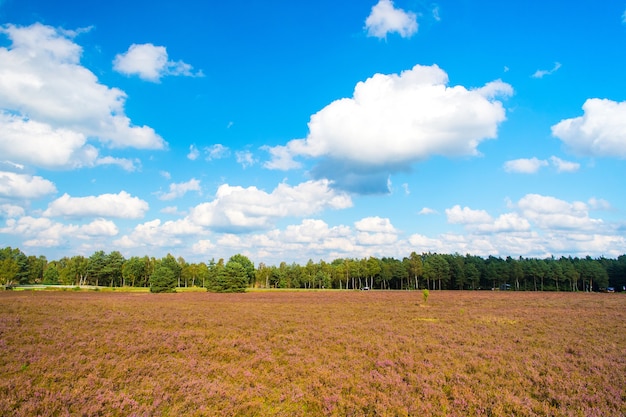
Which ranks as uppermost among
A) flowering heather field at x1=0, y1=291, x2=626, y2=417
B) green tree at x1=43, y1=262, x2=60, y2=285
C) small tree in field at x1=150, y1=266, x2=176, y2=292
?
flowering heather field at x1=0, y1=291, x2=626, y2=417

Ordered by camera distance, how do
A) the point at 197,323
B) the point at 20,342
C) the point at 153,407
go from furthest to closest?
the point at 197,323, the point at 20,342, the point at 153,407

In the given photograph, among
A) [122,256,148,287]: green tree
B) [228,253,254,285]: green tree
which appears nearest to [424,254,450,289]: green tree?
[228,253,254,285]: green tree

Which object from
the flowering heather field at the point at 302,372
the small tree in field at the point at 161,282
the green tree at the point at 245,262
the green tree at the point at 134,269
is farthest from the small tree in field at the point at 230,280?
the flowering heather field at the point at 302,372

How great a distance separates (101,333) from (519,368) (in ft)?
60.1

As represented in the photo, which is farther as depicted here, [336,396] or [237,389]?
[237,389]

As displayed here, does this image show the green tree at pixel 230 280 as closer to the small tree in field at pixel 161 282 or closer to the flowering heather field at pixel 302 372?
the small tree in field at pixel 161 282

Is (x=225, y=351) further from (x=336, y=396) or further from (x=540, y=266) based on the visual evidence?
(x=540, y=266)

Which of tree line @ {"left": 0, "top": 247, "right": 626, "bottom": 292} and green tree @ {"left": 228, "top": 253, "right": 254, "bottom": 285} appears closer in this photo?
tree line @ {"left": 0, "top": 247, "right": 626, "bottom": 292}

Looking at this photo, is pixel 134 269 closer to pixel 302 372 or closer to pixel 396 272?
pixel 396 272

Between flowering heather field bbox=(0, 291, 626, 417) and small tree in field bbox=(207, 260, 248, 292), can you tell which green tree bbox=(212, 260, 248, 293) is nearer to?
small tree in field bbox=(207, 260, 248, 292)

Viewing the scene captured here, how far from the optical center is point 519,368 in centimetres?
1230

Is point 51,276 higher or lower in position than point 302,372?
lower

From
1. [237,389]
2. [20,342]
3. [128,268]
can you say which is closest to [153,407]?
[237,389]

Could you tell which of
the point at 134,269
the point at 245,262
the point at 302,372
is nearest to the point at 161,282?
the point at 245,262
